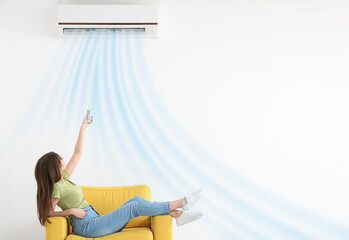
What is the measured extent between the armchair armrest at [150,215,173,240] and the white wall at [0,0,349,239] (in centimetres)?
102

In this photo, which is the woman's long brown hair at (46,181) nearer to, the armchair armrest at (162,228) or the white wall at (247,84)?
the armchair armrest at (162,228)

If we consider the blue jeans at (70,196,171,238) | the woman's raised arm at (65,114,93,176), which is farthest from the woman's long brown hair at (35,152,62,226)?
the woman's raised arm at (65,114,93,176)

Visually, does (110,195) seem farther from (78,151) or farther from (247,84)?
(247,84)

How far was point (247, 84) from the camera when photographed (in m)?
5.15

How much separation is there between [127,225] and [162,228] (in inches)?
20.0

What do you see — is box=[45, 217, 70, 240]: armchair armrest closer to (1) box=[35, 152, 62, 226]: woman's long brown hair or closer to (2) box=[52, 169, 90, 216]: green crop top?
(1) box=[35, 152, 62, 226]: woman's long brown hair

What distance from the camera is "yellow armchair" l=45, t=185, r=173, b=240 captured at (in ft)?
→ 12.5

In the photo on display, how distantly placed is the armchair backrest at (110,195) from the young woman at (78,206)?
1.19ft

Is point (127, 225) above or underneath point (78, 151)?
underneath

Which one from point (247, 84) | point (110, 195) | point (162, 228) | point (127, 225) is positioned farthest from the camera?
point (247, 84)

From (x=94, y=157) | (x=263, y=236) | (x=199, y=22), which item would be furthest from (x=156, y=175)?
(x=199, y=22)

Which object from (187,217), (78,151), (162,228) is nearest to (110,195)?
(78,151)

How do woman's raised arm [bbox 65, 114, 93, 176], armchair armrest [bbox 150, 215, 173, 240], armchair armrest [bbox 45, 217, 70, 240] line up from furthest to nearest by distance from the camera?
1. woman's raised arm [bbox 65, 114, 93, 176]
2. armchair armrest [bbox 150, 215, 173, 240]
3. armchair armrest [bbox 45, 217, 70, 240]

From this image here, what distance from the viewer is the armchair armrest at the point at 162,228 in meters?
3.93
